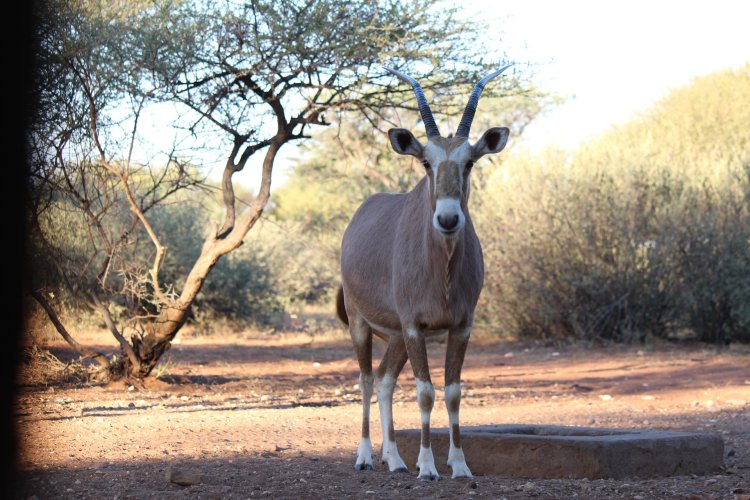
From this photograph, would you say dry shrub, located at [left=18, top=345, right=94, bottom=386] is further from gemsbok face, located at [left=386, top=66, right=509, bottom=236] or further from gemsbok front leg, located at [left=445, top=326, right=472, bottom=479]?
gemsbok face, located at [left=386, top=66, right=509, bottom=236]

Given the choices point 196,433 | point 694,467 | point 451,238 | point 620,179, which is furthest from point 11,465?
point 620,179

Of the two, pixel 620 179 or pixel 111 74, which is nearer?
pixel 111 74

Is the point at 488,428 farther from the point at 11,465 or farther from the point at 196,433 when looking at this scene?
the point at 11,465

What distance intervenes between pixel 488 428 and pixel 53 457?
299cm

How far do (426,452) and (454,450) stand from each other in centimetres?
19

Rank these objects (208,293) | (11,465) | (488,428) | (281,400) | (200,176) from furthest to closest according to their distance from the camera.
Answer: (208,293), (200,176), (281,400), (488,428), (11,465)

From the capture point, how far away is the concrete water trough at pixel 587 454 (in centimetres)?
584

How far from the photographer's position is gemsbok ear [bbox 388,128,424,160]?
589 centimetres

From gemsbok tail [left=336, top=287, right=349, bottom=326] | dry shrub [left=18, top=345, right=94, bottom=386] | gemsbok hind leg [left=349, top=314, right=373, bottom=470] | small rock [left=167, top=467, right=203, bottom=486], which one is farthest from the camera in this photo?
dry shrub [left=18, top=345, right=94, bottom=386]

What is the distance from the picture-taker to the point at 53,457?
21.2 ft

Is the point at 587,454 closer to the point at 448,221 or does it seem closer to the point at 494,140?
the point at 448,221

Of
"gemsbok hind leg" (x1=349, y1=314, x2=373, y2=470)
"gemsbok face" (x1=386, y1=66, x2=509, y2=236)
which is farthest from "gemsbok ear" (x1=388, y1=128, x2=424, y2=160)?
"gemsbok hind leg" (x1=349, y1=314, x2=373, y2=470)

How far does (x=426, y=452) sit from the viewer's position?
5.89m

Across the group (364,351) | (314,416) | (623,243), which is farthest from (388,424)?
(623,243)
